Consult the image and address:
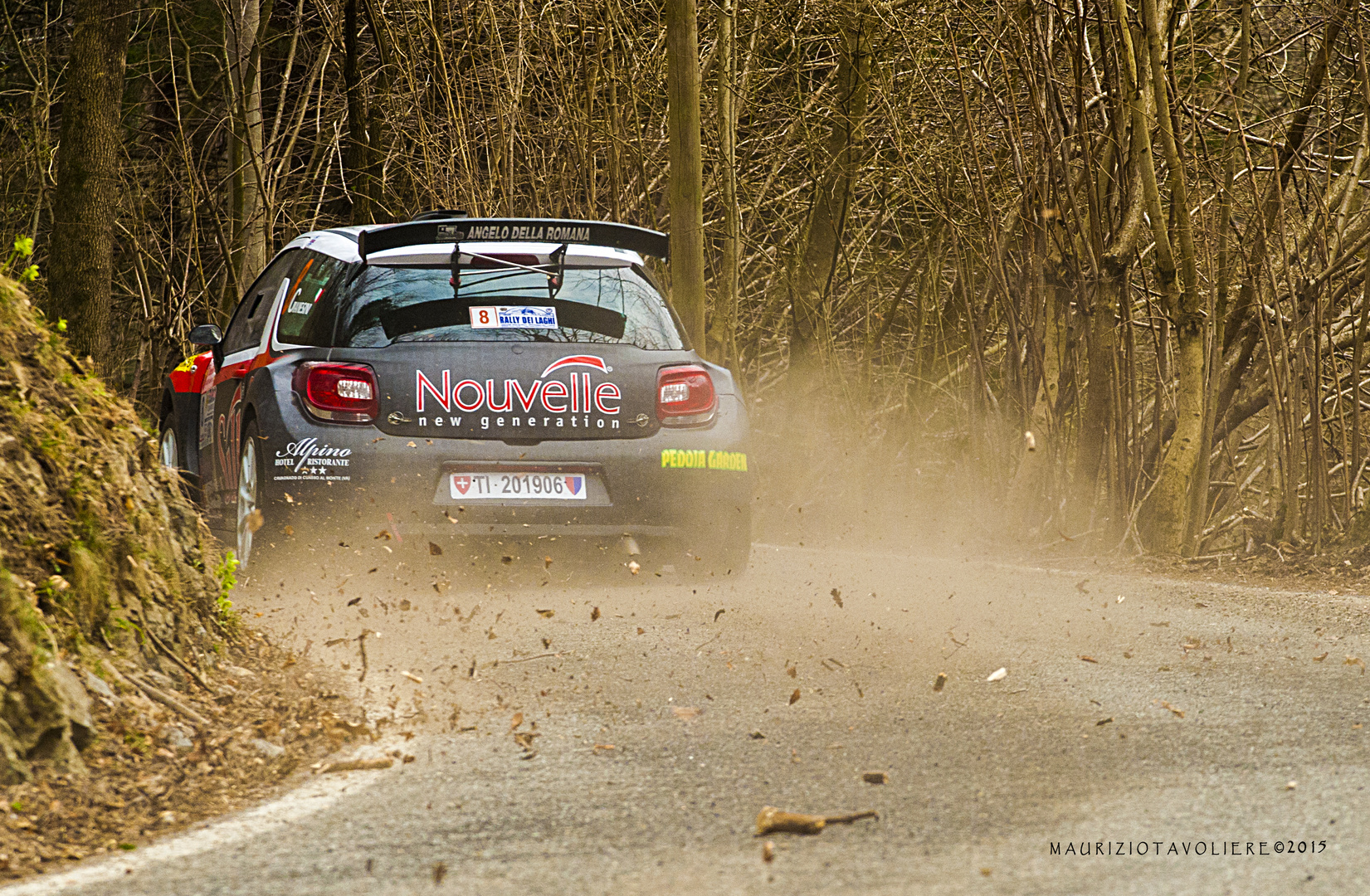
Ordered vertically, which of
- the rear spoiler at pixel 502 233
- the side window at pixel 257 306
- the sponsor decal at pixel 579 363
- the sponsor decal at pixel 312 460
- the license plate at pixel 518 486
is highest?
the rear spoiler at pixel 502 233

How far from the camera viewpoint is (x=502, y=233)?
802 centimetres

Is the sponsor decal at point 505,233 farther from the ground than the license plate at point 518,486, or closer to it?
farther from the ground

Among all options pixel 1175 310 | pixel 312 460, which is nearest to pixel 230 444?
pixel 312 460

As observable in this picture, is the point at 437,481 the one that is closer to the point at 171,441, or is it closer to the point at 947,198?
the point at 171,441

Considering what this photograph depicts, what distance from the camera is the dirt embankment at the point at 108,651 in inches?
164

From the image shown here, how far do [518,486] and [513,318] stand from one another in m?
0.90

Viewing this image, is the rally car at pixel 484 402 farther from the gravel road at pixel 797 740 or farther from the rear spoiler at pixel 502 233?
the gravel road at pixel 797 740

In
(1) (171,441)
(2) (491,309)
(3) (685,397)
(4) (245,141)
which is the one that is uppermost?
(4) (245,141)

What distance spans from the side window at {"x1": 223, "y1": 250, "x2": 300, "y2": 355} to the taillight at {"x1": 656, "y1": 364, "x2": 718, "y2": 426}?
7.43 feet

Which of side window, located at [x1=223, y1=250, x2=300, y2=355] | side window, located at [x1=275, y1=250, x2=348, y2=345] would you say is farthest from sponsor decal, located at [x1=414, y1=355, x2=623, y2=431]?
side window, located at [x1=223, y1=250, x2=300, y2=355]

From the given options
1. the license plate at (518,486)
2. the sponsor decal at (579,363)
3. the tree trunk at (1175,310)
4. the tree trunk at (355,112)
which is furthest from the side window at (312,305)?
the tree trunk at (355,112)

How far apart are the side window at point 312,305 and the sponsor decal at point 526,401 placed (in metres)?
0.61

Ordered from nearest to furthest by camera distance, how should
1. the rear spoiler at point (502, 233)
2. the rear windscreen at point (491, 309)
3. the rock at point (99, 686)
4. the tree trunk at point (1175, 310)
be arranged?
1. the rock at point (99, 686)
2. the rear windscreen at point (491, 309)
3. the rear spoiler at point (502, 233)
4. the tree trunk at point (1175, 310)

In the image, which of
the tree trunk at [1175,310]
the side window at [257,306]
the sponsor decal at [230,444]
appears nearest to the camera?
the sponsor decal at [230,444]
